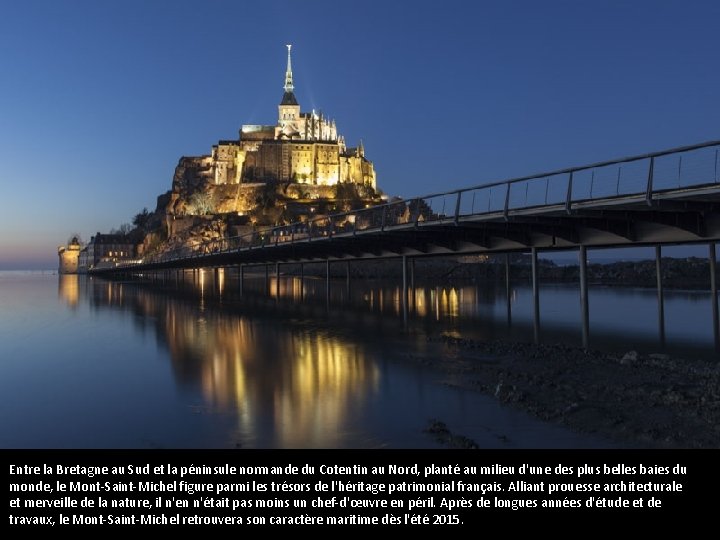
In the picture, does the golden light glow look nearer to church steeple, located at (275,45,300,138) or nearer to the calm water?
the calm water

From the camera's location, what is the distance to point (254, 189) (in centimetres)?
12988

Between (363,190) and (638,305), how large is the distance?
326ft

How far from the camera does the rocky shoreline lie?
7.93 meters

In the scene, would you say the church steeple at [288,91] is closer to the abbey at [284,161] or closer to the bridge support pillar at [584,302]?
the abbey at [284,161]

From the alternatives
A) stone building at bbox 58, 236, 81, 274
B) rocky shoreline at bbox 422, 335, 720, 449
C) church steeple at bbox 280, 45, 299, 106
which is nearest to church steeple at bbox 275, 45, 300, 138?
church steeple at bbox 280, 45, 299, 106

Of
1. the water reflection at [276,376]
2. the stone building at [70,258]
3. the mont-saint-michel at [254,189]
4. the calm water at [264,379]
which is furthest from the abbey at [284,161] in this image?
the water reflection at [276,376]

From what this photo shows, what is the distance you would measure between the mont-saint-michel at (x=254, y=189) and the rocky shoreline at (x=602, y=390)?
101 metres

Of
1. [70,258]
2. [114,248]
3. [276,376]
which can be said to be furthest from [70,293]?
[70,258]

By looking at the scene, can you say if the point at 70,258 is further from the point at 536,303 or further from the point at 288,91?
the point at 536,303

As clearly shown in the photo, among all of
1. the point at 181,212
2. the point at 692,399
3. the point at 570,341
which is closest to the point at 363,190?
the point at 181,212

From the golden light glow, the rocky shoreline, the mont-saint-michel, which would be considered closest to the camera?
the rocky shoreline

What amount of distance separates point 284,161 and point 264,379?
124063mm
